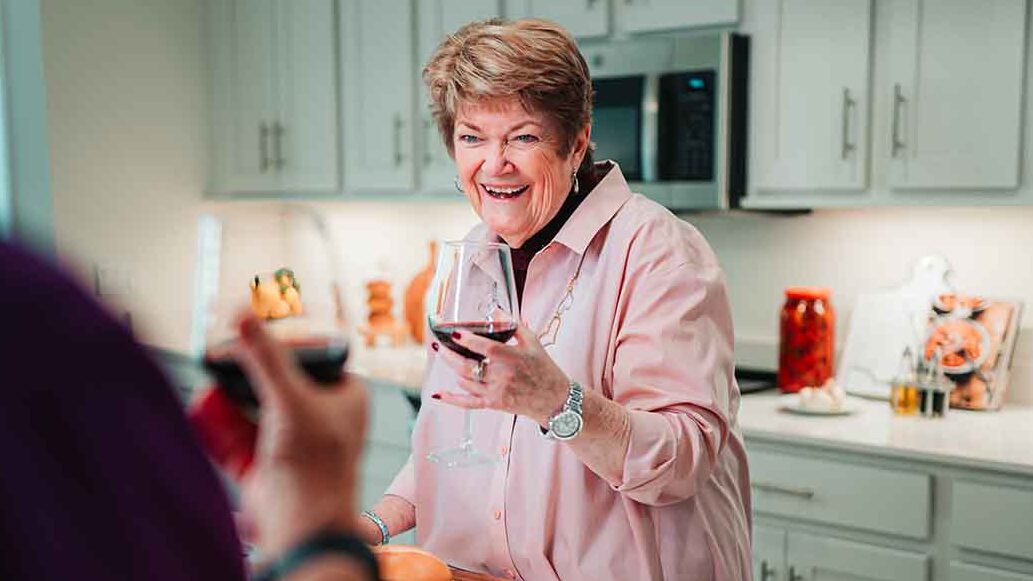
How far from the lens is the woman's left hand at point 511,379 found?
4.04ft

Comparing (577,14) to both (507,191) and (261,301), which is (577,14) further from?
(261,301)

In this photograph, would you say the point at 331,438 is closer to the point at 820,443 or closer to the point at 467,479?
the point at 467,479

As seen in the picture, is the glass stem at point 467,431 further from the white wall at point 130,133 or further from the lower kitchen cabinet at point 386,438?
the white wall at point 130,133

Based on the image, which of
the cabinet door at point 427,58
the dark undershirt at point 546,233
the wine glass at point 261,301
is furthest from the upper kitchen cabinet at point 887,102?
the wine glass at point 261,301

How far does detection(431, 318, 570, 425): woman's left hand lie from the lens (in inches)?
48.5

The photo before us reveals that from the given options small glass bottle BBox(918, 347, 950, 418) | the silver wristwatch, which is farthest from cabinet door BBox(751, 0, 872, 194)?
the silver wristwatch

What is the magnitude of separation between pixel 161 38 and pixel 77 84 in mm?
381

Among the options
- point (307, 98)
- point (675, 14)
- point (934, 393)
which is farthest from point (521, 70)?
point (307, 98)

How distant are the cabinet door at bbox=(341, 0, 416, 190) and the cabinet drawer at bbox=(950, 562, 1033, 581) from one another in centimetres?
208

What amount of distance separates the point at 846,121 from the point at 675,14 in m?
0.56

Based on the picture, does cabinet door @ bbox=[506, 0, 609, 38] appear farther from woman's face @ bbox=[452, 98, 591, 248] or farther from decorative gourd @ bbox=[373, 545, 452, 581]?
decorative gourd @ bbox=[373, 545, 452, 581]

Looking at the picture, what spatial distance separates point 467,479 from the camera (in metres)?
1.54

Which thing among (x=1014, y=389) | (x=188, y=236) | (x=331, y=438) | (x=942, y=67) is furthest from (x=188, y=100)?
(x=331, y=438)

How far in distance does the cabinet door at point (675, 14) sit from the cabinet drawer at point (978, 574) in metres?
1.47
